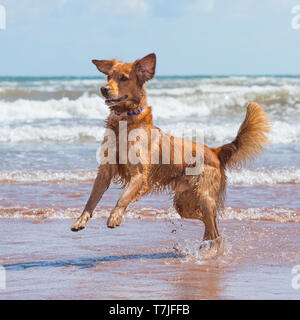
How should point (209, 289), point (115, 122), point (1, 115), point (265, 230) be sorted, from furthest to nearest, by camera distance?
1. point (1, 115)
2. point (265, 230)
3. point (115, 122)
4. point (209, 289)

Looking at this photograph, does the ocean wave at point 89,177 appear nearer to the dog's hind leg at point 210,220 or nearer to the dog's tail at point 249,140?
the dog's tail at point 249,140

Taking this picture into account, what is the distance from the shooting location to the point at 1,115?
2044 cm

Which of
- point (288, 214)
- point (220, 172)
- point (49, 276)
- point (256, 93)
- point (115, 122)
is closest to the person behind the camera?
point (49, 276)

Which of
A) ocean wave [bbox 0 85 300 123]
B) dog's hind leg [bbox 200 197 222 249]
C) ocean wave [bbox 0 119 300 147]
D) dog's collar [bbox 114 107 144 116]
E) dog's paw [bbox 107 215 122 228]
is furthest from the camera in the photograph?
ocean wave [bbox 0 85 300 123]

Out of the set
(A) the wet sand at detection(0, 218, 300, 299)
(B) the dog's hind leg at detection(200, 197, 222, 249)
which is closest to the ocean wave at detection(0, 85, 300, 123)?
(A) the wet sand at detection(0, 218, 300, 299)

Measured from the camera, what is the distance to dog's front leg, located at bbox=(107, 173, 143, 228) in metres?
4.75

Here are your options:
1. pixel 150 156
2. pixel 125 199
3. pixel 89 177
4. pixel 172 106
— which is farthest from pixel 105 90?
pixel 172 106

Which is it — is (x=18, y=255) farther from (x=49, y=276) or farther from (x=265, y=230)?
(x=265, y=230)

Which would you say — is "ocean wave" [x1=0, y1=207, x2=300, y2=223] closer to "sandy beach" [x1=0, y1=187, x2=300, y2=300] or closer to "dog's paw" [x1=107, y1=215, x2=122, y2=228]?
"sandy beach" [x1=0, y1=187, x2=300, y2=300]

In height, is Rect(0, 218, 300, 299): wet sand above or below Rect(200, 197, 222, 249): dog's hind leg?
below

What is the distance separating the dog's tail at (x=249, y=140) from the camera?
5.66m

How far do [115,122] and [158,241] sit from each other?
1.48 m
